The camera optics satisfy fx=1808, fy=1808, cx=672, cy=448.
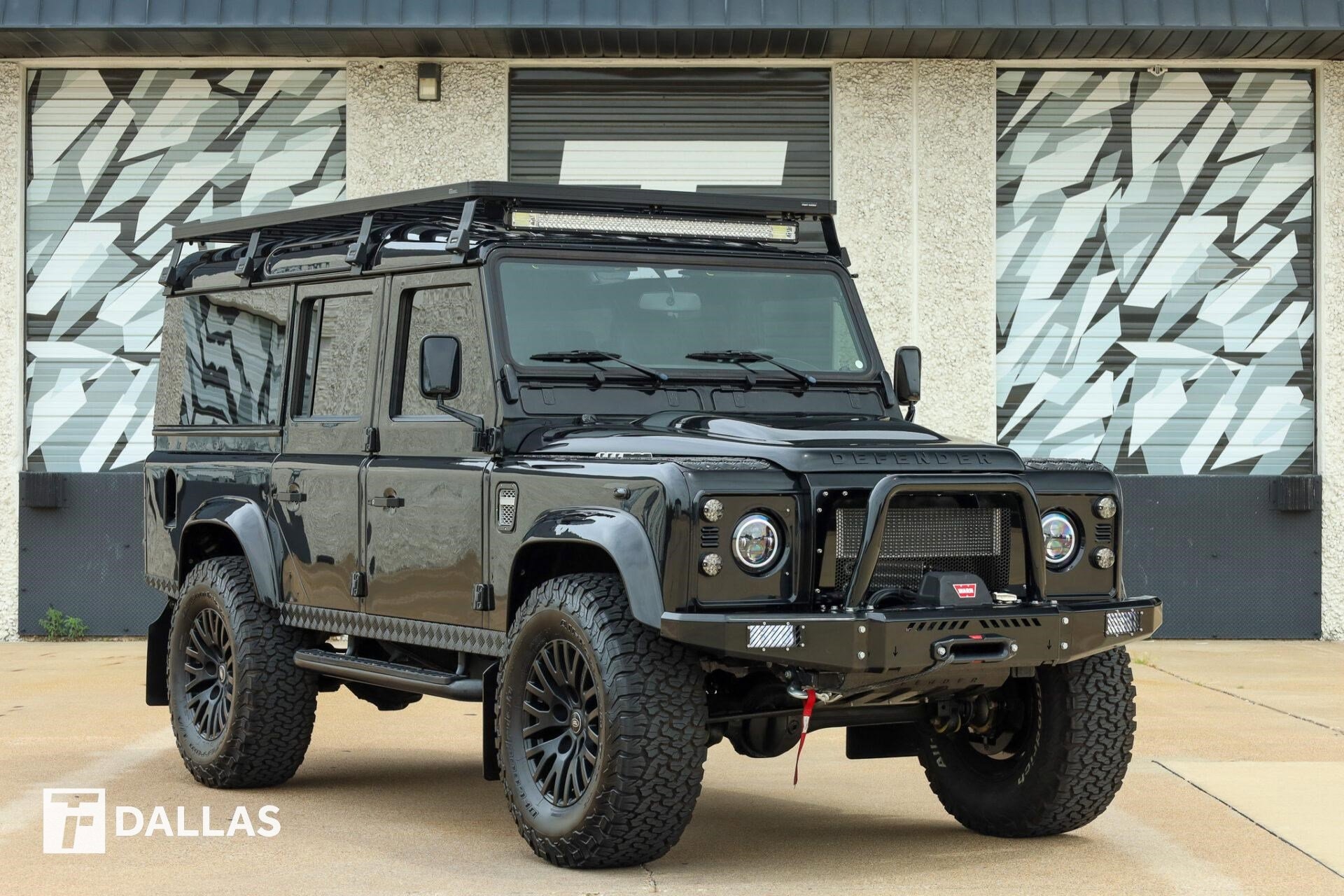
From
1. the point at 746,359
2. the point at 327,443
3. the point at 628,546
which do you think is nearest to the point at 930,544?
the point at 628,546

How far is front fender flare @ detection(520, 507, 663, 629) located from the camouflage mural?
28.2 ft

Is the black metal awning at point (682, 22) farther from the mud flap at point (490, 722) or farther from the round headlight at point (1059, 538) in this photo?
the mud flap at point (490, 722)

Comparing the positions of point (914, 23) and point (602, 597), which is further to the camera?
point (914, 23)

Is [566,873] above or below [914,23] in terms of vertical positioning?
below

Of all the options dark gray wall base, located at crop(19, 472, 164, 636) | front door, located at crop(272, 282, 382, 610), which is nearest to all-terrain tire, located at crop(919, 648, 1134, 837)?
front door, located at crop(272, 282, 382, 610)

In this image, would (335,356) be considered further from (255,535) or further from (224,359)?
(224,359)

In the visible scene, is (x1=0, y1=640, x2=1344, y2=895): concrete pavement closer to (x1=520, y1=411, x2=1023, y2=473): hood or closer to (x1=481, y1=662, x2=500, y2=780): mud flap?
(x1=481, y1=662, x2=500, y2=780): mud flap

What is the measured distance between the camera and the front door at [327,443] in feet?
24.8

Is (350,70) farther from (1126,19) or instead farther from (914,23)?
(1126,19)

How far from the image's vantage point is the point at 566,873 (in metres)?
5.95

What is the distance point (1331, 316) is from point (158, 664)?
369 inches

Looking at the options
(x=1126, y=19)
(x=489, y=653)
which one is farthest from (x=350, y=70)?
(x=489, y=653)

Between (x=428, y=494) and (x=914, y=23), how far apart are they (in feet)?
24.0

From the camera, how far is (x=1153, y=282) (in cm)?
1399
